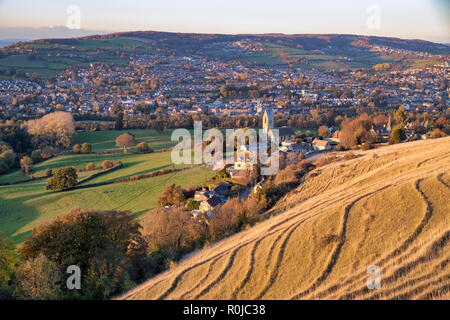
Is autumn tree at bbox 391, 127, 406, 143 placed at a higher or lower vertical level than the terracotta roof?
higher

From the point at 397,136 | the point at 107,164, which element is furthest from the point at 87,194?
the point at 397,136

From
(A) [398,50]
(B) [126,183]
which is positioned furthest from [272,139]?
(A) [398,50]

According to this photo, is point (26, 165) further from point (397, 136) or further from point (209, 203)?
point (397, 136)

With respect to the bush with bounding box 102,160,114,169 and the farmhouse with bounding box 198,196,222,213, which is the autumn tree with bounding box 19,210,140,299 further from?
the bush with bounding box 102,160,114,169

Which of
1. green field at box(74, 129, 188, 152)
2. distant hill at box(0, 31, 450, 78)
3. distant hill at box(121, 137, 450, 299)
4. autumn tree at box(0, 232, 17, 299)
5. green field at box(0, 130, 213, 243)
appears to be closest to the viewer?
distant hill at box(121, 137, 450, 299)

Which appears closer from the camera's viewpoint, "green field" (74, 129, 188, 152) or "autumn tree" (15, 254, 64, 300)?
"autumn tree" (15, 254, 64, 300)

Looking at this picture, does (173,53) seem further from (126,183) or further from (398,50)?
(126,183)

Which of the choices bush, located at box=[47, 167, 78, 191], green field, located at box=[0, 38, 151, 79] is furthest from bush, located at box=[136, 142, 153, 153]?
green field, located at box=[0, 38, 151, 79]
